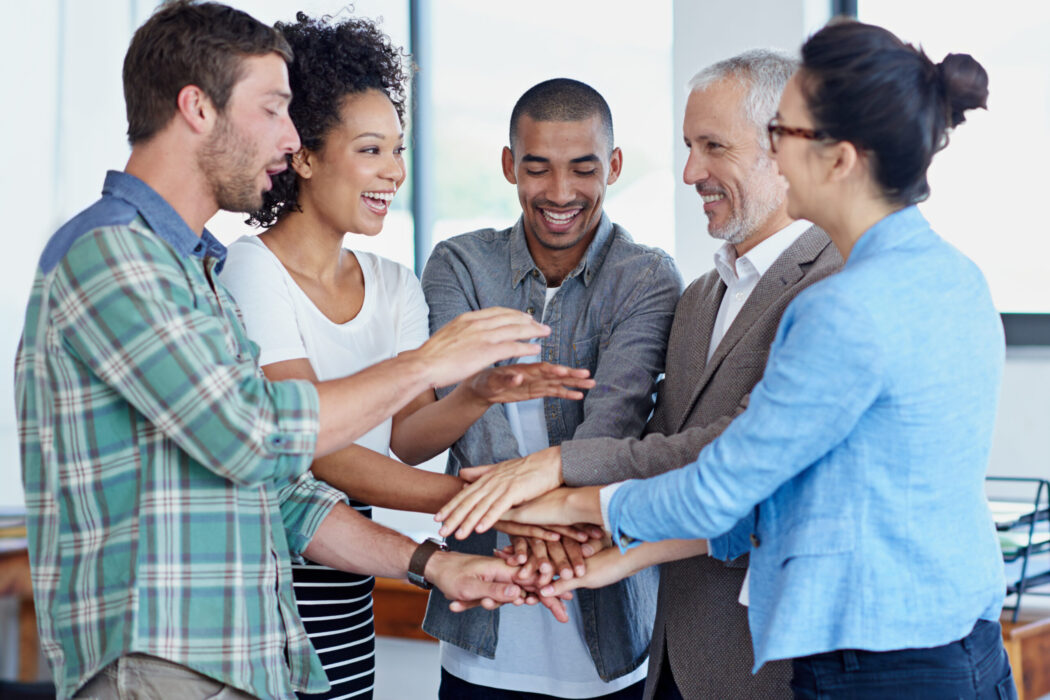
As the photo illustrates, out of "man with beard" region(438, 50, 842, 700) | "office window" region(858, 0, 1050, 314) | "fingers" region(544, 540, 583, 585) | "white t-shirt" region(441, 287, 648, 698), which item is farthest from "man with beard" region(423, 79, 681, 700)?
"office window" region(858, 0, 1050, 314)

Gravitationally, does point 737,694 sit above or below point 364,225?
below

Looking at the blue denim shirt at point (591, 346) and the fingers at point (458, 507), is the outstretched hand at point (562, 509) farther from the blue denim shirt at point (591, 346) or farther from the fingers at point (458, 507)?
the blue denim shirt at point (591, 346)

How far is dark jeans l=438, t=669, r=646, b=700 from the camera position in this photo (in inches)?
86.6

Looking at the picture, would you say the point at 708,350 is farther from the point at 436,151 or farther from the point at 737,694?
the point at 436,151

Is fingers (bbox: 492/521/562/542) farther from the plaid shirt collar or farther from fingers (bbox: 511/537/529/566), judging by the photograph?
the plaid shirt collar

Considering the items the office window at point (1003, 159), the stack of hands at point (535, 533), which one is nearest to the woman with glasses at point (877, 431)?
the stack of hands at point (535, 533)

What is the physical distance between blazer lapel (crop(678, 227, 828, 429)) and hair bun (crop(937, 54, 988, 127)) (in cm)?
48

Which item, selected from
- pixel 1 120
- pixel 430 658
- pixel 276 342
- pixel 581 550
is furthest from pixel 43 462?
pixel 1 120

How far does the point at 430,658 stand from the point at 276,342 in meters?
2.34

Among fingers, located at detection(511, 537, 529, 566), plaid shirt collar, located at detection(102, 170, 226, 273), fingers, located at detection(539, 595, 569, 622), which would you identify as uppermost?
plaid shirt collar, located at detection(102, 170, 226, 273)

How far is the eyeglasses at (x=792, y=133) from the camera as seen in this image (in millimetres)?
1504

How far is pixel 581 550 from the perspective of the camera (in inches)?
78.9

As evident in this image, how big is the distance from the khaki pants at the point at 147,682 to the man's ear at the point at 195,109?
0.77m

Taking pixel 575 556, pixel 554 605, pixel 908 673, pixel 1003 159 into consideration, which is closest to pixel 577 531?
pixel 575 556
